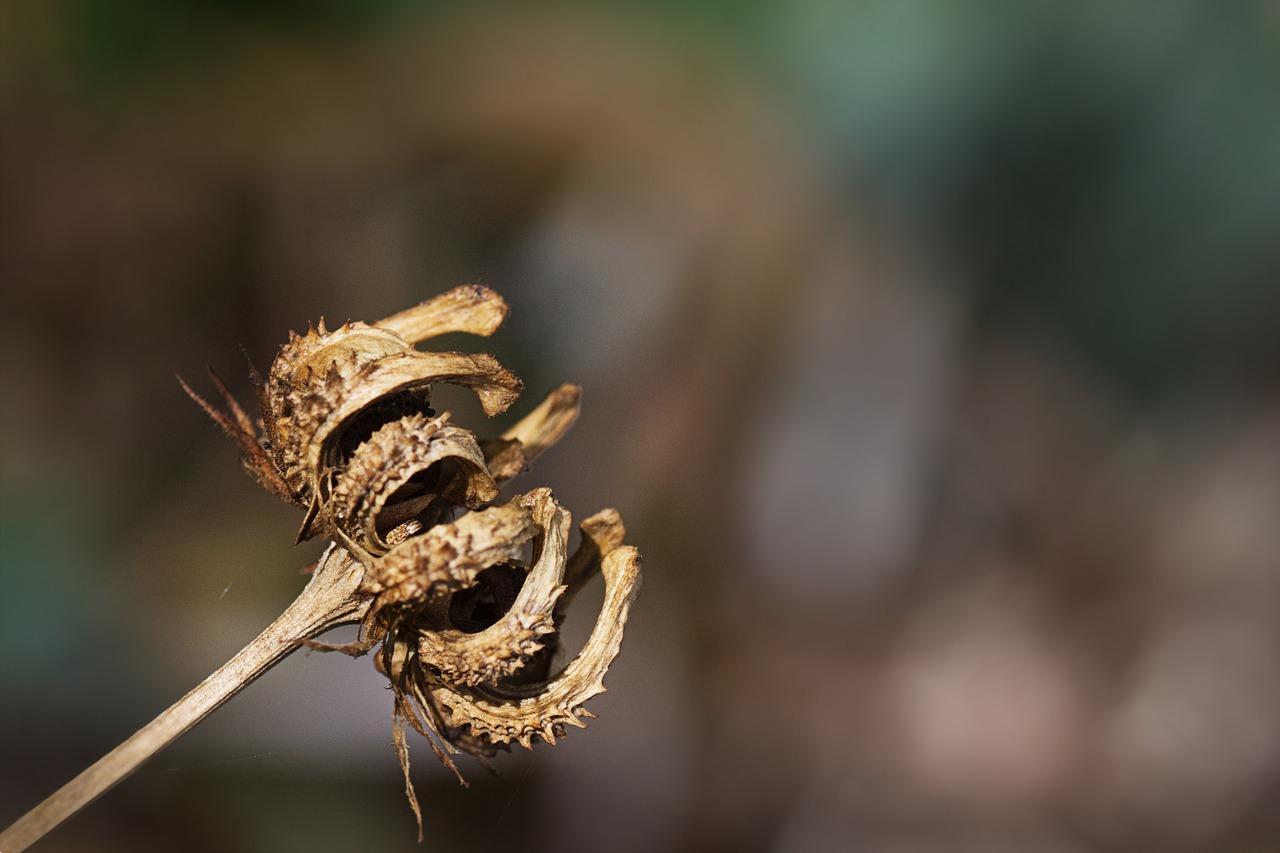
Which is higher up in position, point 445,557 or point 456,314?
point 456,314

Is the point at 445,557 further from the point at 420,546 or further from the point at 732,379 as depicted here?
the point at 732,379

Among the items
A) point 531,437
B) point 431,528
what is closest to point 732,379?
point 531,437

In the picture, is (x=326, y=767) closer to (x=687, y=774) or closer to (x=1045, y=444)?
(x=687, y=774)

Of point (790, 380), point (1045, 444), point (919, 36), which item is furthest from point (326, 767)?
point (919, 36)

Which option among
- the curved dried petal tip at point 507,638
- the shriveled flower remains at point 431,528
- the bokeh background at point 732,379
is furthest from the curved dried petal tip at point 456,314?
the bokeh background at point 732,379

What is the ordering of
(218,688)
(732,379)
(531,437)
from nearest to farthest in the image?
1. (218,688)
2. (531,437)
3. (732,379)

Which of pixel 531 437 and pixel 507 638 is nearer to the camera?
pixel 507 638
